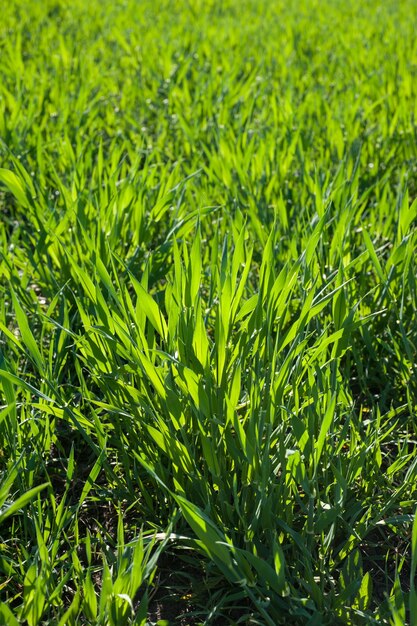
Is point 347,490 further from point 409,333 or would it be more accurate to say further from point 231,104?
point 231,104

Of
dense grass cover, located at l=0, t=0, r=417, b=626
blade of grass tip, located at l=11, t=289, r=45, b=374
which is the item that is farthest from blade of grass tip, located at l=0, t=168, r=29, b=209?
blade of grass tip, located at l=11, t=289, r=45, b=374

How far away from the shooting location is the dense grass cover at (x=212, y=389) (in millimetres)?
1272

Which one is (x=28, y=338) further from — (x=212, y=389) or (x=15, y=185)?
(x=15, y=185)

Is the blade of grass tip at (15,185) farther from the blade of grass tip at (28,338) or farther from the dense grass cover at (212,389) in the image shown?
the blade of grass tip at (28,338)

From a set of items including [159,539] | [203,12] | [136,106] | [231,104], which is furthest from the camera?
[203,12]

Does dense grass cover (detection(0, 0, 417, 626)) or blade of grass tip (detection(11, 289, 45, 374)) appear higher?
blade of grass tip (detection(11, 289, 45, 374))

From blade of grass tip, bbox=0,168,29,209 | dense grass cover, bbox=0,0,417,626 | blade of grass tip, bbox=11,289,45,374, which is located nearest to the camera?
dense grass cover, bbox=0,0,417,626

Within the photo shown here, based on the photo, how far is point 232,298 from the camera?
1.48 meters

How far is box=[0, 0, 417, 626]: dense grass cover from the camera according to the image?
1272mm


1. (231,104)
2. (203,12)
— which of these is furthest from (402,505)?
(203,12)

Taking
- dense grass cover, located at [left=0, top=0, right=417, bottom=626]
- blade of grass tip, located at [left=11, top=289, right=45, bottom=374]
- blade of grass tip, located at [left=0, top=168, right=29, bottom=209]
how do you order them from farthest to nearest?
blade of grass tip, located at [left=0, top=168, right=29, bottom=209]
blade of grass tip, located at [left=11, top=289, right=45, bottom=374]
dense grass cover, located at [left=0, top=0, right=417, bottom=626]

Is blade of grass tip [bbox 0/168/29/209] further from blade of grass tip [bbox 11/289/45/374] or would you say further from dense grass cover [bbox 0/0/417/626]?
blade of grass tip [bbox 11/289/45/374]

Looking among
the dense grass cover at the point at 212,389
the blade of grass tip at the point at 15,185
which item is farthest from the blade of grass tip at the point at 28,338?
the blade of grass tip at the point at 15,185

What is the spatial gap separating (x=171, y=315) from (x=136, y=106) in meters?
2.12
